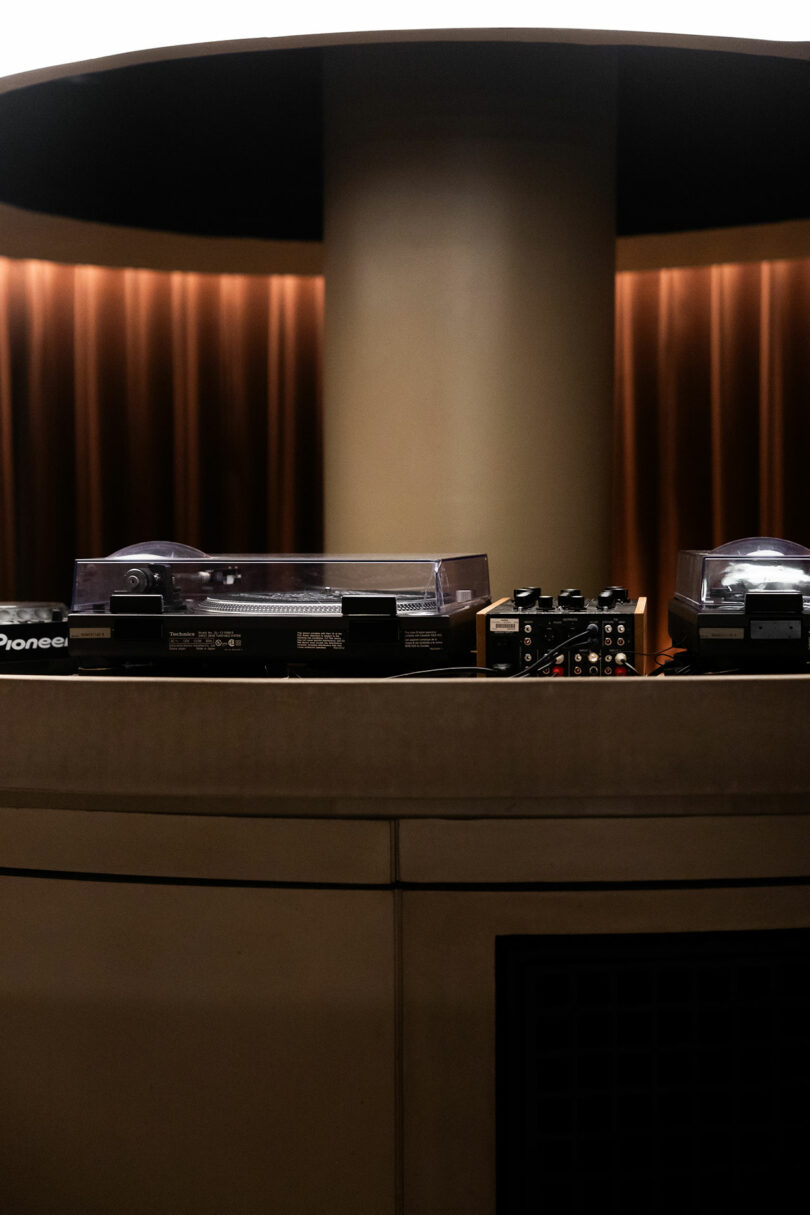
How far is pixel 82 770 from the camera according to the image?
1299mm

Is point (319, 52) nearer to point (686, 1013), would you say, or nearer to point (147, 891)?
point (147, 891)

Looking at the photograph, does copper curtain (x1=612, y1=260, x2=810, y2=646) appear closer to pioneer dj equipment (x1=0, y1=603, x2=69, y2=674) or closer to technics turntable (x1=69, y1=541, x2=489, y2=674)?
technics turntable (x1=69, y1=541, x2=489, y2=674)

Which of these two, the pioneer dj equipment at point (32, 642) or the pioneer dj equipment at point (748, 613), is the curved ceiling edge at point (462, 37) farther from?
the pioneer dj equipment at point (32, 642)

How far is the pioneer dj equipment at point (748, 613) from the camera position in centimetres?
152

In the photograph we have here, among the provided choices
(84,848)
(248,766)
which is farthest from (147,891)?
(248,766)

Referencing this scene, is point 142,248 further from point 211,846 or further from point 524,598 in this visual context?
point 211,846

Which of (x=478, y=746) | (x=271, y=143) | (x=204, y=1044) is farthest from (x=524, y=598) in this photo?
(x=271, y=143)

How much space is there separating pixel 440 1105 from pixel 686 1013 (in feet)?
1.05

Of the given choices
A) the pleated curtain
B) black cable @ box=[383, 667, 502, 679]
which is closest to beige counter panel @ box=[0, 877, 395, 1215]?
black cable @ box=[383, 667, 502, 679]

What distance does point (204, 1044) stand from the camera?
1.29 metres

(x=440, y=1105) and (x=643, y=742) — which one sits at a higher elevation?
(x=643, y=742)

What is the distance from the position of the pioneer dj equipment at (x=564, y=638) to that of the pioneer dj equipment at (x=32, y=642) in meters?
0.73

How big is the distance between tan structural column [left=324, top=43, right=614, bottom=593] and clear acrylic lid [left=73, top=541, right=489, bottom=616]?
1106 mm

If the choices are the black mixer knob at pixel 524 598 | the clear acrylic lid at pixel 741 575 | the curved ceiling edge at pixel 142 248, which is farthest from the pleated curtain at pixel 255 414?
the black mixer knob at pixel 524 598
